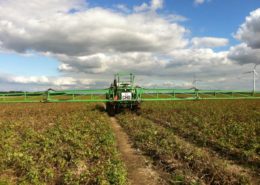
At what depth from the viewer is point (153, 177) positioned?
7.91 metres

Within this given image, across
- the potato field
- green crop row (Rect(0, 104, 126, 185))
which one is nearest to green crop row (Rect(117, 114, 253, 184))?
the potato field

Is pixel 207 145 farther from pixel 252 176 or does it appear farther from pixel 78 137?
pixel 78 137

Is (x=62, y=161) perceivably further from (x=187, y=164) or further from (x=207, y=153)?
(x=207, y=153)

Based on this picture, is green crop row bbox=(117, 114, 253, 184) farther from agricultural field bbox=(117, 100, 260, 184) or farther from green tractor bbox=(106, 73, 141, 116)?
green tractor bbox=(106, 73, 141, 116)

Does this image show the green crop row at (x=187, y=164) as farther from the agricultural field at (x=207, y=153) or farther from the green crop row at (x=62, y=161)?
the green crop row at (x=62, y=161)

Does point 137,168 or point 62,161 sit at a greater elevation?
point 62,161

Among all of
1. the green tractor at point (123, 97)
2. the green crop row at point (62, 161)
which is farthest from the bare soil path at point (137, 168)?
the green tractor at point (123, 97)

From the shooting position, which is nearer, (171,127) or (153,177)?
(153,177)

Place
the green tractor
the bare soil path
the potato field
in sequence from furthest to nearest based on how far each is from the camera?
the green tractor
the bare soil path
the potato field

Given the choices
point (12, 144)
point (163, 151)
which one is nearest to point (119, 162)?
point (163, 151)

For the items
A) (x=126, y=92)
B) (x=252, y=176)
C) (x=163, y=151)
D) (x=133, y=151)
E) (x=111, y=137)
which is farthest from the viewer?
(x=126, y=92)

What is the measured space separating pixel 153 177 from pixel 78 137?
5540 millimetres

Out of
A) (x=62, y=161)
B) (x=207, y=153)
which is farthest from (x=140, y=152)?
(x=62, y=161)

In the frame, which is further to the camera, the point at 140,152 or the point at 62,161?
the point at 140,152
